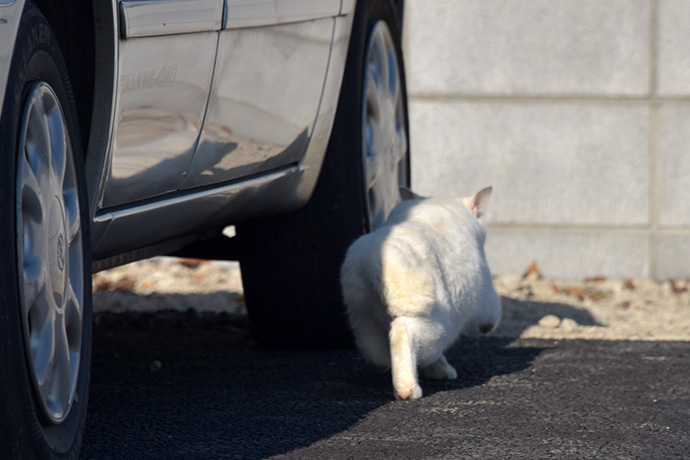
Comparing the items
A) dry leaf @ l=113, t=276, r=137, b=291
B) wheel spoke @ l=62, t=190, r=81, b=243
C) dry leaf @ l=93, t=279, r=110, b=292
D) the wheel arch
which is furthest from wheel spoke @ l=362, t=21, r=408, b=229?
dry leaf @ l=93, t=279, r=110, b=292

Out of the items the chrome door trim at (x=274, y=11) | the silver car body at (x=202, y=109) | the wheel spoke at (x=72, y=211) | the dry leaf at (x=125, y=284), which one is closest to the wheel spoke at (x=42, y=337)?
the wheel spoke at (x=72, y=211)

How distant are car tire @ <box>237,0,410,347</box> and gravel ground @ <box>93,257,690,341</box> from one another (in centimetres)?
89

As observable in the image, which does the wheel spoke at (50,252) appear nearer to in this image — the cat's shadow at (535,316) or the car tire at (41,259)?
the car tire at (41,259)

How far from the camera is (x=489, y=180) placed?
6.12 m

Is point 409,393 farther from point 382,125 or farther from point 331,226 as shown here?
point 382,125

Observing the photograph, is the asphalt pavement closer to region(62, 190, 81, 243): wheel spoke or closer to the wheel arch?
region(62, 190, 81, 243): wheel spoke

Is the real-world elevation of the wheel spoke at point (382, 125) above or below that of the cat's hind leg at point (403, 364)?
above

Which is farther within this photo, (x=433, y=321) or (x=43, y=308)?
(x=433, y=321)

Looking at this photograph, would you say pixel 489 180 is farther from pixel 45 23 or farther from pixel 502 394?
pixel 45 23

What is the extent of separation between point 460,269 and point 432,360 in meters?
0.30

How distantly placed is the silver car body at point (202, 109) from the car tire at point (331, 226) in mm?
156

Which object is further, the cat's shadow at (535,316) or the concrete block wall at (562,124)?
the concrete block wall at (562,124)

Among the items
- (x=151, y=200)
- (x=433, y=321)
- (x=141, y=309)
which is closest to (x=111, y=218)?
(x=151, y=200)

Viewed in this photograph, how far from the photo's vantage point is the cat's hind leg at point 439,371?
3.33 m
